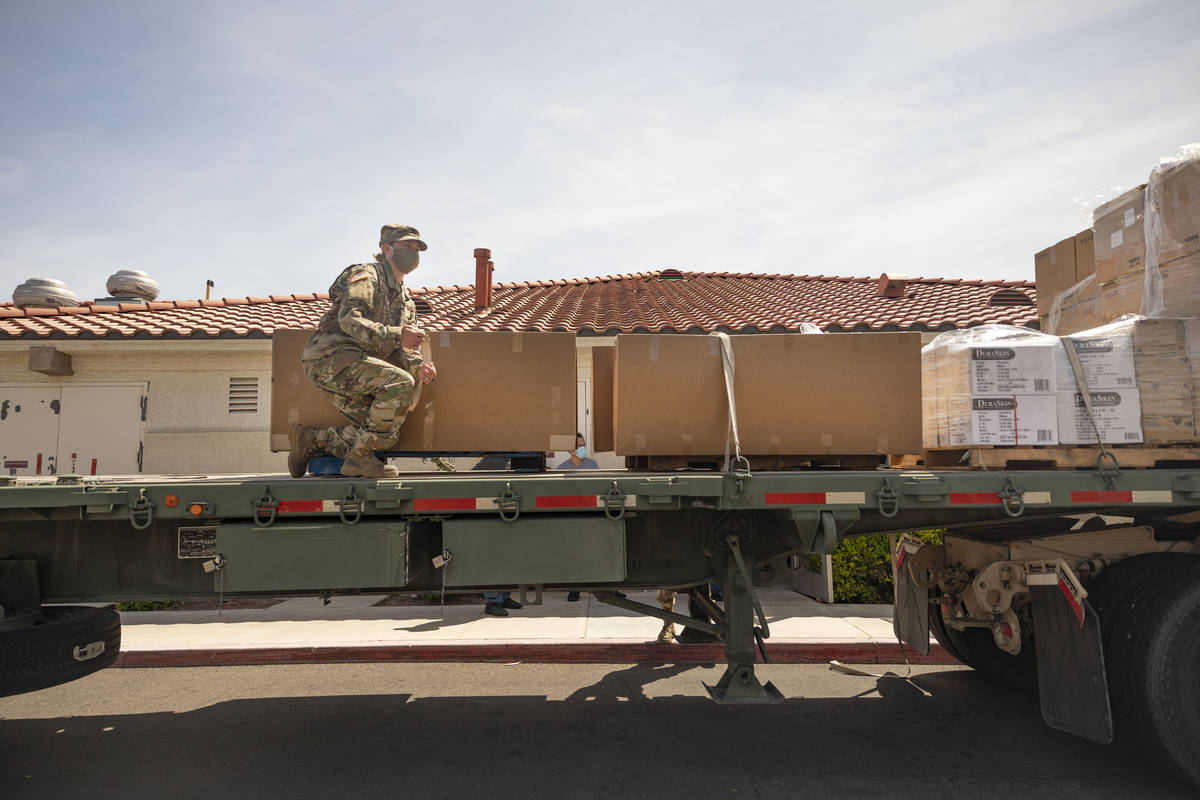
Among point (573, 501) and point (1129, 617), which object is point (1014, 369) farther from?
point (573, 501)

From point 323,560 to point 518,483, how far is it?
3.43 feet

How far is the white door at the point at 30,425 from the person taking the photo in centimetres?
898

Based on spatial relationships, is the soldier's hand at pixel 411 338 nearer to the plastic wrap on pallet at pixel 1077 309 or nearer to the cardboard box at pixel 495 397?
the cardboard box at pixel 495 397

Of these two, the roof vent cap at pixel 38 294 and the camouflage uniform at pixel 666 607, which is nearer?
the camouflage uniform at pixel 666 607

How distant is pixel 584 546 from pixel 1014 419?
2.30m

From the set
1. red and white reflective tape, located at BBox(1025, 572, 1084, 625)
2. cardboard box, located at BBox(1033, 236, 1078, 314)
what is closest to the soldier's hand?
red and white reflective tape, located at BBox(1025, 572, 1084, 625)

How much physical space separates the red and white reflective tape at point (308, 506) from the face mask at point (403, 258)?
1481 mm

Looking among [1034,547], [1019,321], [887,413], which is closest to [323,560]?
[887,413]

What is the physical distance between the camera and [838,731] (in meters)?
4.35

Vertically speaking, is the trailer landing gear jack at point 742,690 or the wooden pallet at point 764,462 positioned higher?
the wooden pallet at point 764,462

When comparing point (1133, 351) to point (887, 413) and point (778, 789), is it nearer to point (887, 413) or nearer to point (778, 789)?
point (887, 413)

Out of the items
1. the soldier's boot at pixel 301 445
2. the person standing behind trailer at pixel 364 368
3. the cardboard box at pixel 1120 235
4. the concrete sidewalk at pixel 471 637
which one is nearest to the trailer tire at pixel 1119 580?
the cardboard box at pixel 1120 235

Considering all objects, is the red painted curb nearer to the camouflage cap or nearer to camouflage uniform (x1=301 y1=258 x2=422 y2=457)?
→ camouflage uniform (x1=301 y1=258 x2=422 y2=457)

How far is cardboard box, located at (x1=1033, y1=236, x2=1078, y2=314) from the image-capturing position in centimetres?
462
